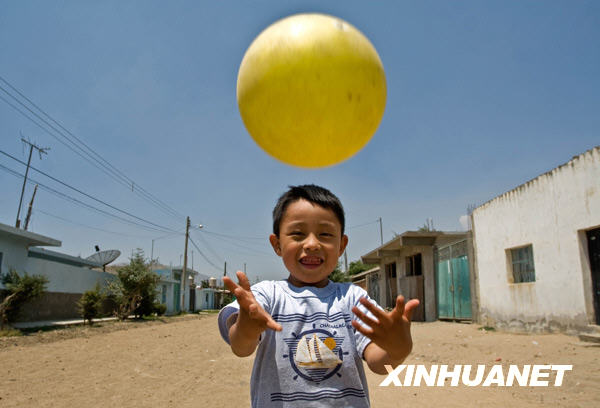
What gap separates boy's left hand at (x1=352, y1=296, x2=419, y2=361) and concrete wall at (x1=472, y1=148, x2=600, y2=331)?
7.99 m

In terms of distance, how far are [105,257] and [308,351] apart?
2846cm

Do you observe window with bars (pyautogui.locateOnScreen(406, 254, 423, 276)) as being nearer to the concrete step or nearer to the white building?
the concrete step

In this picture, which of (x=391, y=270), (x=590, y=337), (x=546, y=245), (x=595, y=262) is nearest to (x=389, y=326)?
(x=590, y=337)

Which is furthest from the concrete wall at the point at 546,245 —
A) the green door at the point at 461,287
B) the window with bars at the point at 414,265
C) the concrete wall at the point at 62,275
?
the concrete wall at the point at 62,275

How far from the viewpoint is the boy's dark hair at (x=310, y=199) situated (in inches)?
81.5

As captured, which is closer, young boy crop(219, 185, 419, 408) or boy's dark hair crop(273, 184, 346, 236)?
young boy crop(219, 185, 419, 408)

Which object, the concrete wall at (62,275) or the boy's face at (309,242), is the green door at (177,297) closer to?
the concrete wall at (62,275)

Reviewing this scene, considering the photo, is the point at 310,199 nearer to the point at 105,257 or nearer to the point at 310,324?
the point at 310,324

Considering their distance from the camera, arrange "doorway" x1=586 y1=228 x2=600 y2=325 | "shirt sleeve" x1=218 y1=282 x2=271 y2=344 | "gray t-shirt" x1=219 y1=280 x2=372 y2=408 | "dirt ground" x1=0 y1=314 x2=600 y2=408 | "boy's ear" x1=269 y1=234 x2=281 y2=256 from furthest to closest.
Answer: "doorway" x1=586 y1=228 x2=600 y2=325 → "dirt ground" x1=0 y1=314 x2=600 y2=408 → "boy's ear" x1=269 y1=234 x2=281 y2=256 → "shirt sleeve" x1=218 y1=282 x2=271 y2=344 → "gray t-shirt" x1=219 y1=280 x2=372 y2=408

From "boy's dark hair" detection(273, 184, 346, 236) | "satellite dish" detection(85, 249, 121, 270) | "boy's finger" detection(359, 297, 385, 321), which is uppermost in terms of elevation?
"satellite dish" detection(85, 249, 121, 270)

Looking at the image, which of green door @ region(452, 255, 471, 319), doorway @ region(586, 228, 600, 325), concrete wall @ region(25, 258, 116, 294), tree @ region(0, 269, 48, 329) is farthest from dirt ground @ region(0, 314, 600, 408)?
concrete wall @ region(25, 258, 116, 294)

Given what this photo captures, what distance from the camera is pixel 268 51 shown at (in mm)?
1910

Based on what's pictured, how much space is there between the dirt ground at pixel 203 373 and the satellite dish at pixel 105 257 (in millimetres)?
15353

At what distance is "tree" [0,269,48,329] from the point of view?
44.5 ft
